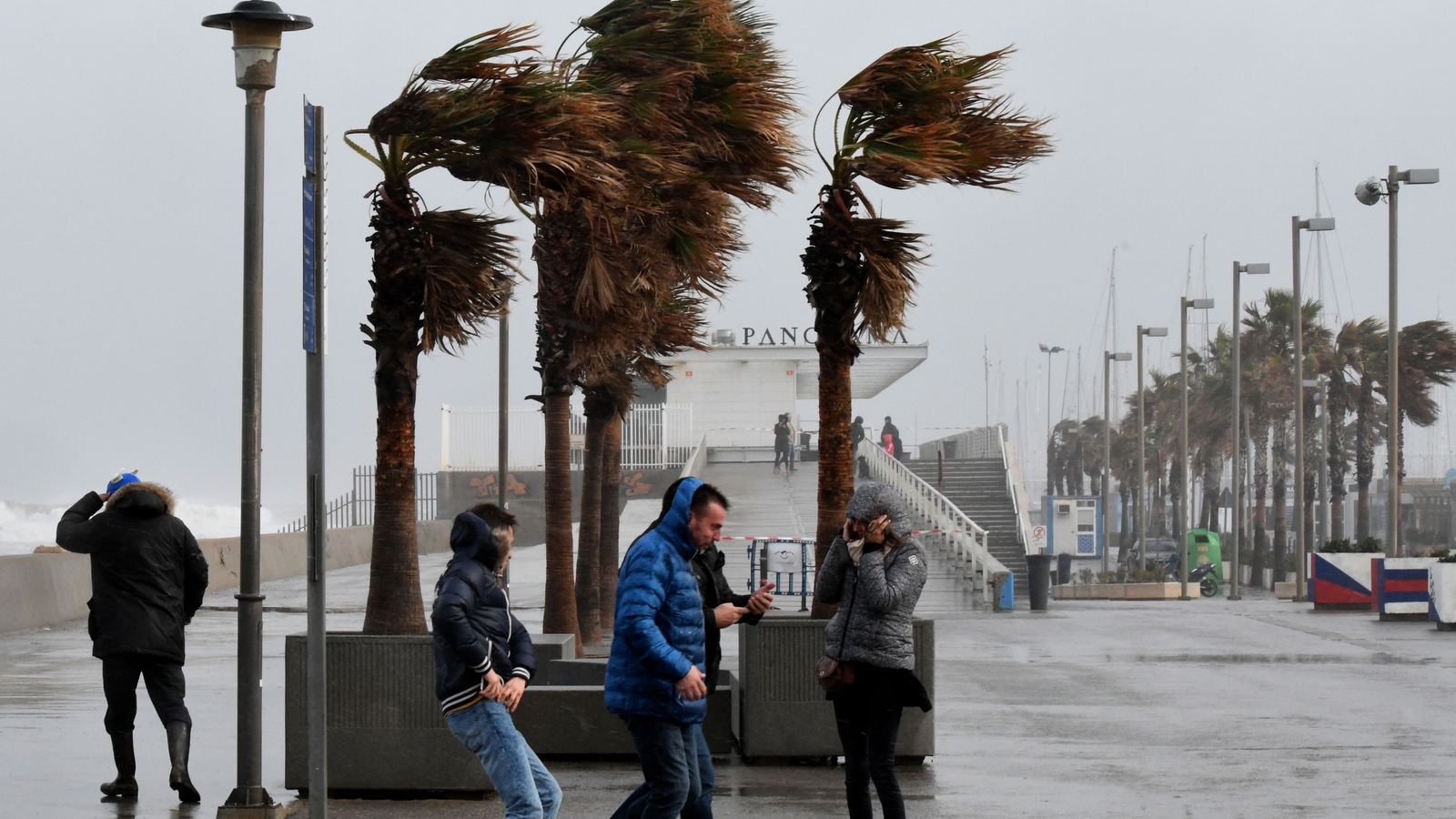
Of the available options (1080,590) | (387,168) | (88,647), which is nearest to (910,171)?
(387,168)

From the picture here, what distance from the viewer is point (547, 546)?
15727 millimetres

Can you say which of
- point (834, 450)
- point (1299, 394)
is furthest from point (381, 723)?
point (1299, 394)

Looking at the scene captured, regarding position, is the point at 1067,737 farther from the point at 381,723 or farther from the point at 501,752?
the point at 501,752

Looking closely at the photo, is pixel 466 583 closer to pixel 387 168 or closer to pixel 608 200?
pixel 387 168

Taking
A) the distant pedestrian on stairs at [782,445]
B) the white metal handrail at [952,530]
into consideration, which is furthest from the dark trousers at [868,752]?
the distant pedestrian on stairs at [782,445]

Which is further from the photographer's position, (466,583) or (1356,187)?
(1356,187)

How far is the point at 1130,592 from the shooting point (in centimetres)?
4531

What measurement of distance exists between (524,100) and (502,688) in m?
4.97

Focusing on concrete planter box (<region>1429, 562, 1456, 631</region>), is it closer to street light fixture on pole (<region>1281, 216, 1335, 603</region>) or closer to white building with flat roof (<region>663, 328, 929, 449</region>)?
street light fixture on pole (<region>1281, 216, 1335, 603</region>)

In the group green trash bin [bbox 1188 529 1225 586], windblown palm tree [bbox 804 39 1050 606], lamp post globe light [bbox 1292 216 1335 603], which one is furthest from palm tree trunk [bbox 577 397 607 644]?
green trash bin [bbox 1188 529 1225 586]

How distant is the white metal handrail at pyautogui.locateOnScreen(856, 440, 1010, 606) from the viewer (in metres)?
28.8

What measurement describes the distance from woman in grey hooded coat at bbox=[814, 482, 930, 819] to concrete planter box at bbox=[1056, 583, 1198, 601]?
37.1 metres

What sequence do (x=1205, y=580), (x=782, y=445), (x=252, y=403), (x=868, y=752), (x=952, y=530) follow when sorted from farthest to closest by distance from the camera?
(x=1205, y=580) < (x=782, y=445) < (x=952, y=530) < (x=252, y=403) < (x=868, y=752)

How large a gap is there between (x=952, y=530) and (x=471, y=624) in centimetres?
2647
